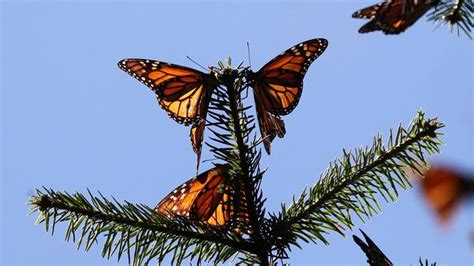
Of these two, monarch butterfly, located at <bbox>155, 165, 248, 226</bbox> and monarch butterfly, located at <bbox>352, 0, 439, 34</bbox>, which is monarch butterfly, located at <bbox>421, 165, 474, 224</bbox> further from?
monarch butterfly, located at <bbox>155, 165, 248, 226</bbox>

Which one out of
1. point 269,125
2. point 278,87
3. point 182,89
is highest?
point 182,89

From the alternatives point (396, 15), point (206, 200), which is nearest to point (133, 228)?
point (206, 200)

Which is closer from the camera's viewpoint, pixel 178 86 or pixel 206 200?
pixel 206 200

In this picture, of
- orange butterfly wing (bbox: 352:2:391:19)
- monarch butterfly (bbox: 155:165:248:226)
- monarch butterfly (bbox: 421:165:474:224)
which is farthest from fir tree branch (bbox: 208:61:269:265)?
monarch butterfly (bbox: 421:165:474:224)

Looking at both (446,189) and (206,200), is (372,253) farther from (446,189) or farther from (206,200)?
(446,189)

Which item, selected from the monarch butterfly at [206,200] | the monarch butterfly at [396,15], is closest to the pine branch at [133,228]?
the monarch butterfly at [206,200]

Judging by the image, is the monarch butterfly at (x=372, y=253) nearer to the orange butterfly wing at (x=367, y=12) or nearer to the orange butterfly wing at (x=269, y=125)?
the orange butterfly wing at (x=269, y=125)

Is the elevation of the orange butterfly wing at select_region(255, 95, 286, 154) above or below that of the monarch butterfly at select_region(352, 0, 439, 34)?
above
